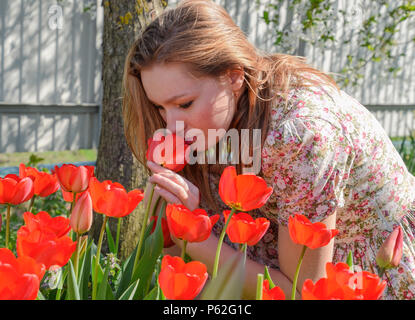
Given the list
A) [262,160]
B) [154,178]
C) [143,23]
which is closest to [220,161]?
[262,160]

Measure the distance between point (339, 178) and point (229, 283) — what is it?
85 centimetres

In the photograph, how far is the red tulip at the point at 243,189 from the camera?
944 mm

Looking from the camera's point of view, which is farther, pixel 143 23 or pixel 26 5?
pixel 26 5

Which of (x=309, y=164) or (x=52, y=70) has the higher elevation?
(x=52, y=70)

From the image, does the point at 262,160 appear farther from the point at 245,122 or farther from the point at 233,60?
the point at 233,60

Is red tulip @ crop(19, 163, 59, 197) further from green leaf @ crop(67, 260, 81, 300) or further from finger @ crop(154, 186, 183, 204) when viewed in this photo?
green leaf @ crop(67, 260, 81, 300)

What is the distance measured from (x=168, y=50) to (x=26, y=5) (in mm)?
3755

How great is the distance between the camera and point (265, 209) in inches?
64.9

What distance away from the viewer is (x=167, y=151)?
1.21m

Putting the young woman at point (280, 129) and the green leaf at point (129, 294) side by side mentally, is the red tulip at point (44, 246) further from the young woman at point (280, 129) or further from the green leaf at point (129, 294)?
the young woman at point (280, 129)

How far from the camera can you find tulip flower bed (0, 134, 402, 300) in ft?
2.23

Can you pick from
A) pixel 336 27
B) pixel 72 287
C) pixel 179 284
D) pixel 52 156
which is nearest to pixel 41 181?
pixel 72 287

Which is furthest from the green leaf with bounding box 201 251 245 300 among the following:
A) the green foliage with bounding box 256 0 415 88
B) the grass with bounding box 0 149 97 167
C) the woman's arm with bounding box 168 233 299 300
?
the grass with bounding box 0 149 97 167

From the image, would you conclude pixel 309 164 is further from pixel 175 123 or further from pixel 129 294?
pixel 129 294
